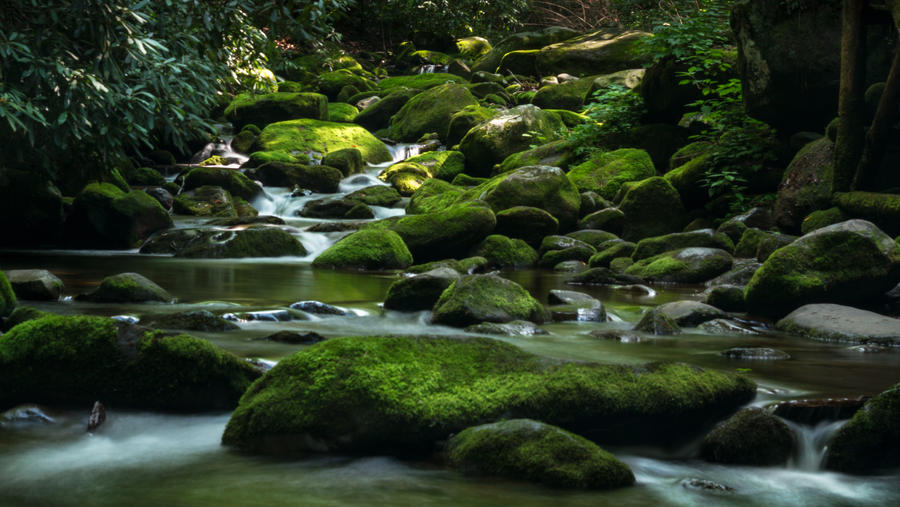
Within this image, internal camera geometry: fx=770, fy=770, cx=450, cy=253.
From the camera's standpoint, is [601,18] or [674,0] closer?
[674,0]

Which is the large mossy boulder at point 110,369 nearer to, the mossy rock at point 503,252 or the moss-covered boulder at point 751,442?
the moss-covered boulder at point 751,442

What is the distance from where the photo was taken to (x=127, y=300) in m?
8.11

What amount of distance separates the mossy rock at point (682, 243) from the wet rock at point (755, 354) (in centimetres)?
547

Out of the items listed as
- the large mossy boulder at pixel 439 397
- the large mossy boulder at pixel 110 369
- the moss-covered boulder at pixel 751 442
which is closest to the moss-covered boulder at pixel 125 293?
the large mossy boulder at pixel 110 369

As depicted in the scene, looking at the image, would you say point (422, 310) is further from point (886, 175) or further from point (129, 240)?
point (129, 240)

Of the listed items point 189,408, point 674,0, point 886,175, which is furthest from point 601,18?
point 189,408

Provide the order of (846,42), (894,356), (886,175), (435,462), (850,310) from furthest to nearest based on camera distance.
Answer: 1. (886,175)
2. (846,42)
3. (850,310)
4. (894,356)
5. (435,462)

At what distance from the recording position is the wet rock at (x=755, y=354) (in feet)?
19.0

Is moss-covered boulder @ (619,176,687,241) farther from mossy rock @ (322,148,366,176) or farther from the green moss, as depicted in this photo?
the green moss

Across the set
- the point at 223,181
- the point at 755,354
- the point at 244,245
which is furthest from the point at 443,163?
the point at 755,354

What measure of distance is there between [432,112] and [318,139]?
3.69 m

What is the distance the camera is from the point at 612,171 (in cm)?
1530

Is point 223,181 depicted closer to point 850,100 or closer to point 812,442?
point 850,100

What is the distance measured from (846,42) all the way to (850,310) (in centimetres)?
441
